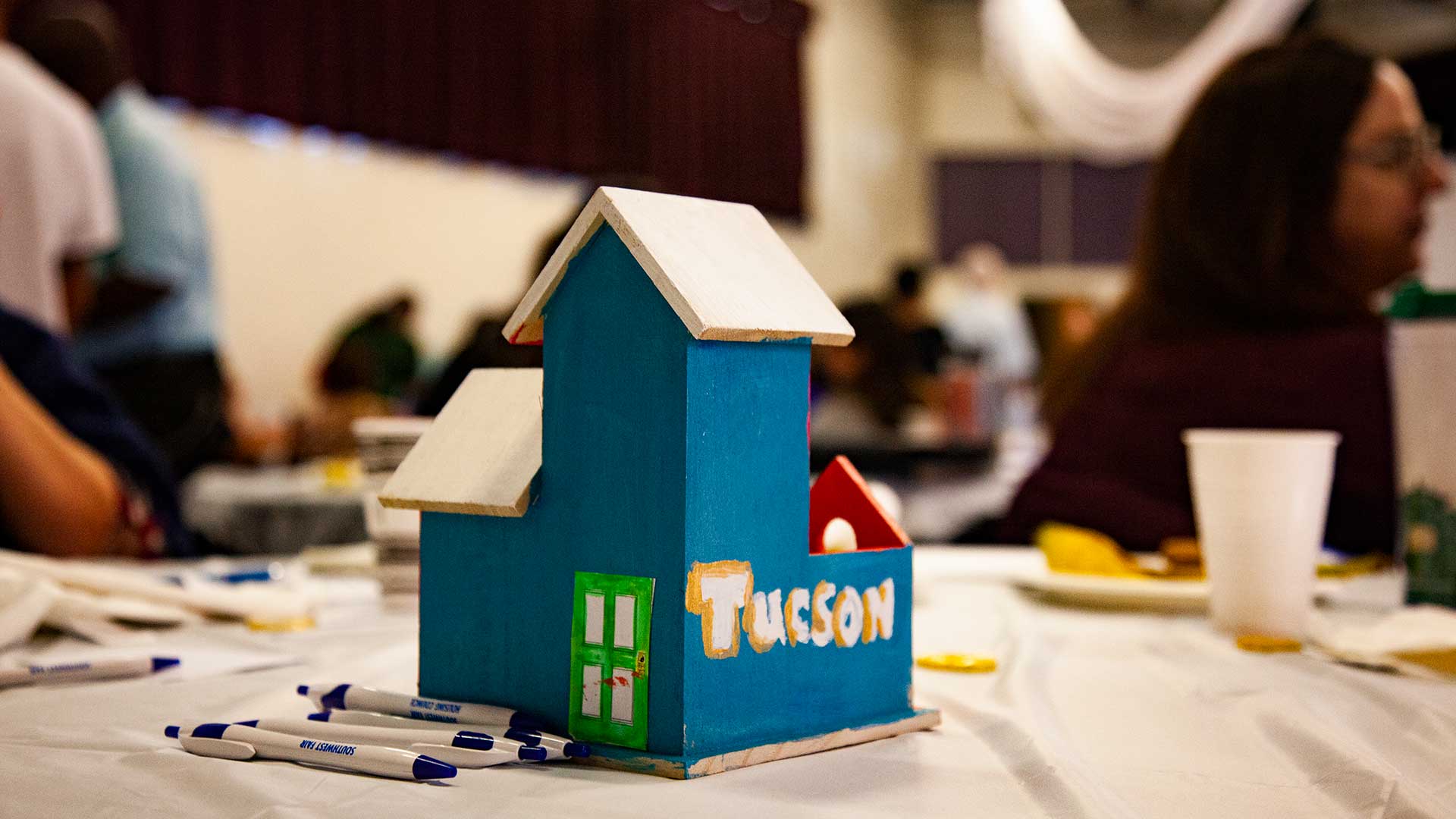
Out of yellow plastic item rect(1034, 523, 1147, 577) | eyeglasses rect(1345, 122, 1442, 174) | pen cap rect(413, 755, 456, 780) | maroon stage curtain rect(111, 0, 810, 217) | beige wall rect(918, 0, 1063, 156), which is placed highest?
beige wall rect(918, 0, 1063, 156)

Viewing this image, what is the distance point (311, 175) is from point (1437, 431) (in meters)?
4.82

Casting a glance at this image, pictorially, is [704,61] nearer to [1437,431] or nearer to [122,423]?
[122,423]

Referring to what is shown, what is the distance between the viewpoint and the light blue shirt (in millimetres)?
2789

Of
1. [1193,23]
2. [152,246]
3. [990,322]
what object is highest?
[1193,23]

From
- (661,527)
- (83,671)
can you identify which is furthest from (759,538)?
(83,671)

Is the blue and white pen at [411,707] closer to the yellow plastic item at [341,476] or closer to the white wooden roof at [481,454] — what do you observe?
the white wooden roof at [481,454]

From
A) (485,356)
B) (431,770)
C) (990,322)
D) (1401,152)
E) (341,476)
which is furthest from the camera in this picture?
(990,322)

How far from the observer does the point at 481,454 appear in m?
0.60

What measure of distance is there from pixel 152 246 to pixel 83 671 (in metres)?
2.34

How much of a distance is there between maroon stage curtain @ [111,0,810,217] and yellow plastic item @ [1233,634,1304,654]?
411cm

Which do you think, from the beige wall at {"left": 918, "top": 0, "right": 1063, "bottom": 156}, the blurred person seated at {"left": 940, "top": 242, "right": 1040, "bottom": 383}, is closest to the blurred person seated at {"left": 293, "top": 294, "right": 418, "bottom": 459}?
the blurred person seated at {"left": 940, "top": 242, "right": 1040, "bottom": 383}

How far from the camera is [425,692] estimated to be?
2.01 ft

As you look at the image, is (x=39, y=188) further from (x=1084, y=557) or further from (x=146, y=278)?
(x=1084, y=557)

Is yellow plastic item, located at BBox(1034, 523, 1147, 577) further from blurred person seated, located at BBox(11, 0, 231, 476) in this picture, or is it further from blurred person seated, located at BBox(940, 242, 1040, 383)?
blurred person seated, located at BBox(940, 242, 1040, 383)
